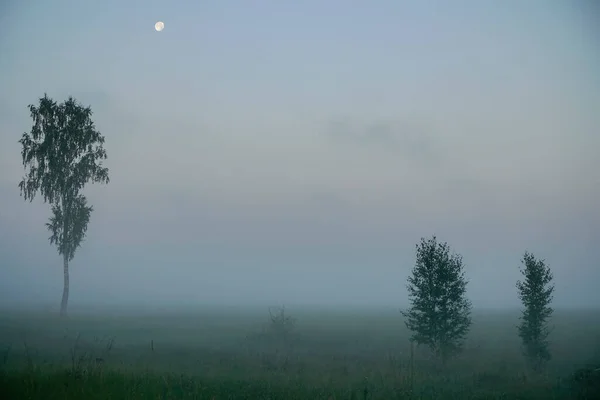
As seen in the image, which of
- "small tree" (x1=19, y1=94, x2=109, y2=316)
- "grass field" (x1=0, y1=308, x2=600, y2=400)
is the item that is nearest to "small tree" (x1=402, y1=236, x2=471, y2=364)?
"grass field" (x1=0, y1=308, x2=600, y2=400)

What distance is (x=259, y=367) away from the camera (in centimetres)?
2847

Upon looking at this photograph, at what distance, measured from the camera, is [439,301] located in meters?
31.8

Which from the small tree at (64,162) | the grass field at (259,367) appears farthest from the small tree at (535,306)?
the small tree at (64,162)

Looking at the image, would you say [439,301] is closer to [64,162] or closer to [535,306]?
[535,306]

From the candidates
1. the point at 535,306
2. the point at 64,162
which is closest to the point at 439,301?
the point at 535,306

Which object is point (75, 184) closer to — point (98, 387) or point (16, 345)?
point (16, 345)

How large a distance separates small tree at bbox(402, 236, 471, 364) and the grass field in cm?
237

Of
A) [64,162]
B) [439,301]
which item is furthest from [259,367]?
[64,162]

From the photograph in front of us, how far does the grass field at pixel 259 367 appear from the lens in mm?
16719

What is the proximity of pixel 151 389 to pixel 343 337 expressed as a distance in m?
41.5

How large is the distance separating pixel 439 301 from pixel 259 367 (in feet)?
49.8

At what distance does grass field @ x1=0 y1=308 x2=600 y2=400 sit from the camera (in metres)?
16.7

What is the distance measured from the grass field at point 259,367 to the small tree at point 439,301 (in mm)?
2374

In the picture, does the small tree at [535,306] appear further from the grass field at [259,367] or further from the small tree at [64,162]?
the small tree at [64,162]
